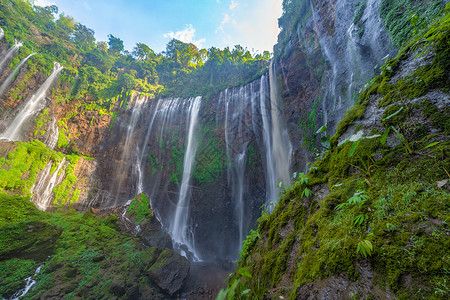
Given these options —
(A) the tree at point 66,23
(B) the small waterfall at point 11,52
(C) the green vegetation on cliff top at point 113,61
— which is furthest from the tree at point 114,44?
(B) the small waterfall at point 11,52

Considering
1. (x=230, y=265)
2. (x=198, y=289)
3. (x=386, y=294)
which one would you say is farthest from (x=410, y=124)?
(x=230, y=265)

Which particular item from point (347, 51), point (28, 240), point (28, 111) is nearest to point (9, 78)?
point (28, 111)

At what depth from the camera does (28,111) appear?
43.8ft

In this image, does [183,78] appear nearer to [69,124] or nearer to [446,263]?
[69,124]

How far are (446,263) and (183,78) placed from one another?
78.7 ft

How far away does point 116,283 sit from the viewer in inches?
254

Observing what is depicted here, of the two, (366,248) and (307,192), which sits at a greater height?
(307,192)

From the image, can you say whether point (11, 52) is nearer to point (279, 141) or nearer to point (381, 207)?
point (279, 141)

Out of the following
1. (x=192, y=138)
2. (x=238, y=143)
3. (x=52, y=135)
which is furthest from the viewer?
(x=192, y=138)

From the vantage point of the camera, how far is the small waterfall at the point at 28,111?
12.5m

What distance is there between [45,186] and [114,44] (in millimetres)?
24324

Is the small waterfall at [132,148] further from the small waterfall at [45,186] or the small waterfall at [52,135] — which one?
the small waterfall at [52,135]

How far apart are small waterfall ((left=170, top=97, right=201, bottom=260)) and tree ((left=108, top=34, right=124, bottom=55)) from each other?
1960cm

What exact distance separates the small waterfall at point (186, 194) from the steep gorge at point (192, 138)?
9 cm
